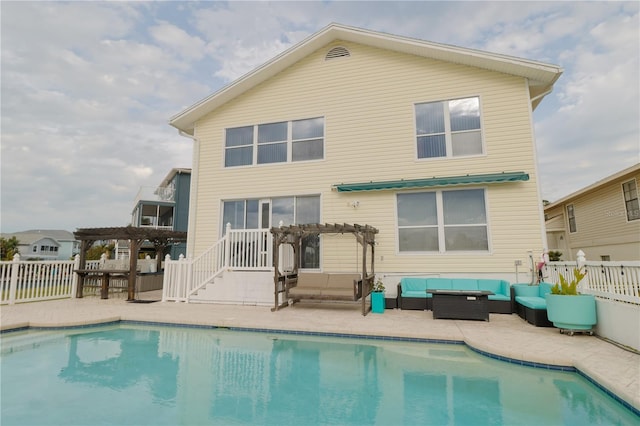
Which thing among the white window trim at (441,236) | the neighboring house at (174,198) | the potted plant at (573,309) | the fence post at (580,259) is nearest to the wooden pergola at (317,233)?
the white window trim at (441,236)

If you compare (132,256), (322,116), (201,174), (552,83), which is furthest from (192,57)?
(552,83)

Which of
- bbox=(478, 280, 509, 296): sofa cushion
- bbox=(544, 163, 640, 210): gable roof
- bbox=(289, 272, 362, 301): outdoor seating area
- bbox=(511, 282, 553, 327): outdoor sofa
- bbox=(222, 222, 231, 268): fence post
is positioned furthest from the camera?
bbox=(544, 163, 640, 210): gable roof

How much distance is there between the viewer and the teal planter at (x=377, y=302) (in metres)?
8.03

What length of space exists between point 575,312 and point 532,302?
1.09 meters

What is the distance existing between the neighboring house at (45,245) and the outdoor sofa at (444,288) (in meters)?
49.3

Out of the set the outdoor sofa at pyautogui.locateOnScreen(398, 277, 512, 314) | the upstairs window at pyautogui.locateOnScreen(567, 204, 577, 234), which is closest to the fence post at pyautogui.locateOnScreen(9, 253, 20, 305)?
the outdoor sofa at pyautogui.locateOnScreen(398, 277, 512, 314)

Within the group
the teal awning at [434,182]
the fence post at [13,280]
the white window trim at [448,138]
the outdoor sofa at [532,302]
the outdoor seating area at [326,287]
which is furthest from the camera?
the fence post at [13,280]

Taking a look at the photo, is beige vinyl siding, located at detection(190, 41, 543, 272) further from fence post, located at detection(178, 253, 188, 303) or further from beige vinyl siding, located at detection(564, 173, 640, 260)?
beige vinyl siding, located at detection(564, 173, 640, 260)

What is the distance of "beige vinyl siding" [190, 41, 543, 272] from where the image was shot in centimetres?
845

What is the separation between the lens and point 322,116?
34.4 feet

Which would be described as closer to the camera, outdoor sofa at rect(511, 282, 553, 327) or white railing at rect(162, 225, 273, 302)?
outdoor sofa at rect(511, 282, 553, 327)

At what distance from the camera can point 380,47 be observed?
1009cm

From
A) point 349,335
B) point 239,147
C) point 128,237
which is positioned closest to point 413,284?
point 349,335

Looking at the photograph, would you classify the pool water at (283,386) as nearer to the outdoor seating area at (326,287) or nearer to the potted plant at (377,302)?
the outdoor seating area at (326,287)
